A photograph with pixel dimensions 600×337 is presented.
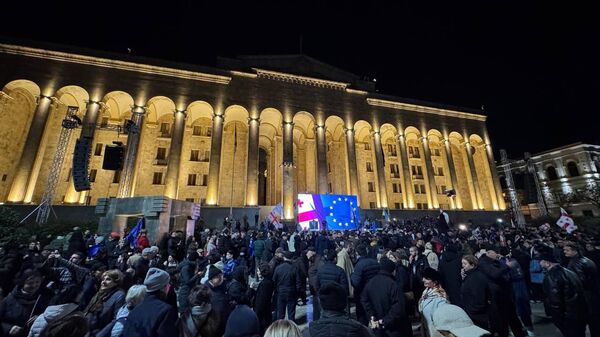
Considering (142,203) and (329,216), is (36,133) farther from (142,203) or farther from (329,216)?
(329,216)

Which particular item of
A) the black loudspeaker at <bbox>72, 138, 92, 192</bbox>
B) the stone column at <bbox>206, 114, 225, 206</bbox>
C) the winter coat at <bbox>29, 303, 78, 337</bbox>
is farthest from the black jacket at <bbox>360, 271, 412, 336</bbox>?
the stone column at <bbox>206, 114, 225, 206</bbox>

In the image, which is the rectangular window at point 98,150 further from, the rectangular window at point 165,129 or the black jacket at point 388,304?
the black jacket at point 388,304

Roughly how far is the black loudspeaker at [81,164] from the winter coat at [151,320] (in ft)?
60.5

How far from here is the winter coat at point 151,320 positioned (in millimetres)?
2750

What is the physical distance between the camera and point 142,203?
1380cm

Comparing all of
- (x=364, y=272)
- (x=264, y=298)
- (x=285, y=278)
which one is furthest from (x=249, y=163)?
(x=364, y=272)

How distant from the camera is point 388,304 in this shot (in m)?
3.88

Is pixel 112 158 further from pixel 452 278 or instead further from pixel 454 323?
pixel 454 323

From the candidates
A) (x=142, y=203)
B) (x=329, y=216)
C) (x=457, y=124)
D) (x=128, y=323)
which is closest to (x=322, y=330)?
(x=128, y=323)

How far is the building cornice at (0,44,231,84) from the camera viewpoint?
880 inches

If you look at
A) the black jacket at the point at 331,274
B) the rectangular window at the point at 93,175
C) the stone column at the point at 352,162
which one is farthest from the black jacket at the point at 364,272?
the rectangular window at the point at 93,175

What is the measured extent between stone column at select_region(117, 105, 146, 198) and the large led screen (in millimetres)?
15034

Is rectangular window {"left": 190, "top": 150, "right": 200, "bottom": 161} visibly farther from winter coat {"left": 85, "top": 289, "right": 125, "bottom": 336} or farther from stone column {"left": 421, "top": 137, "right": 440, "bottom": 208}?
stone column {"left": 421, "top": 137, "right": 440, "bottom": 208}

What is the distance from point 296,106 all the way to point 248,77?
20.7ft
